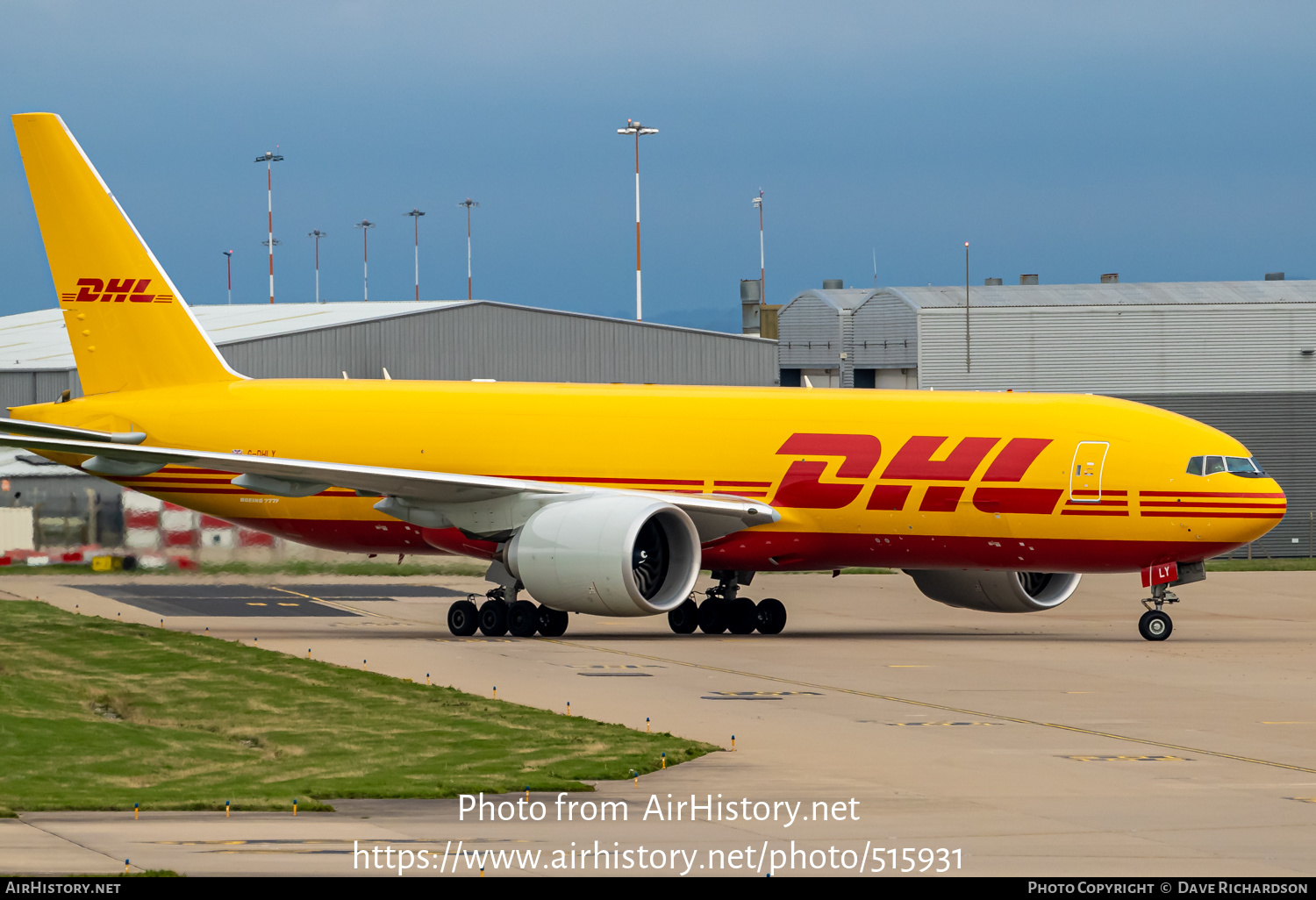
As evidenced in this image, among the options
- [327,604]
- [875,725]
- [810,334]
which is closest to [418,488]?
[327,604]

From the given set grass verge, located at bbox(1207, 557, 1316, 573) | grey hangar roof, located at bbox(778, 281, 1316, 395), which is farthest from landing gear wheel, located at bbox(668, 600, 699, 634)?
grey hangar roof, located at bbox(778, 281, 1316, 395)

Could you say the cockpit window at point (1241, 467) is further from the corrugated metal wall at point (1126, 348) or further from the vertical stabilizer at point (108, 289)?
the corrugated metal wall at point (1126, 348)

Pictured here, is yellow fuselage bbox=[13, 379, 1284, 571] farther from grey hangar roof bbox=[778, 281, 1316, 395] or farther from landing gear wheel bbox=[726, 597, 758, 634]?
grey hangar roof bbox=[778, 281, 1316, 395]

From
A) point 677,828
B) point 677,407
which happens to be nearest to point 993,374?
point 677,407

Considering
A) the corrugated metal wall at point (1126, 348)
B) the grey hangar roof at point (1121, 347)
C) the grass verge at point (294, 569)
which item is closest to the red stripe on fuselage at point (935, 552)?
the grass verge at point (294, 569)

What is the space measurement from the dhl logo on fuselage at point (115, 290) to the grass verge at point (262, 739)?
10.1 m

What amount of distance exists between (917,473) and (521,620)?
23.7 ft

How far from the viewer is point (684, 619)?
31.8 metres

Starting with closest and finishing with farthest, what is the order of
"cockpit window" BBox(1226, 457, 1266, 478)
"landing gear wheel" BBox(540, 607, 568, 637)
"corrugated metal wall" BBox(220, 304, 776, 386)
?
"cockpit window" BBox(1226, 457, 1266, 478) < "landing gear wheel" BBox(540, 607, 568, 637) < "corrugated metal wall" BBox(220, 304, 776, 386)

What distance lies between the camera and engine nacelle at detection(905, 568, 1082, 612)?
31.9 m

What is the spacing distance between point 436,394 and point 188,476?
15.9 ft

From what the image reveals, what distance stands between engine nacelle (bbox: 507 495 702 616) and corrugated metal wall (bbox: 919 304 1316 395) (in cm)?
3442

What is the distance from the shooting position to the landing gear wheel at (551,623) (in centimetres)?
3048

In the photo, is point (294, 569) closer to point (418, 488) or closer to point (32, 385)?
point (418, 488)
